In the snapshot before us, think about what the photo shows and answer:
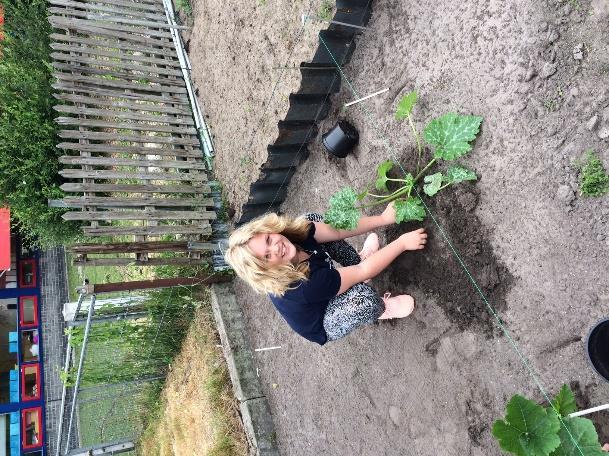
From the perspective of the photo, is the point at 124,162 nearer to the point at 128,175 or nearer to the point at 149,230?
the point at 128,175

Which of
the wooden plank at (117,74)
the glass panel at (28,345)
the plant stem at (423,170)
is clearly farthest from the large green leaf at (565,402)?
the glass panel at (28,345)

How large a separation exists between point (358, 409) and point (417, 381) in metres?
0.75

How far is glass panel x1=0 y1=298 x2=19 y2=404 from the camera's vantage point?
35.9 feet

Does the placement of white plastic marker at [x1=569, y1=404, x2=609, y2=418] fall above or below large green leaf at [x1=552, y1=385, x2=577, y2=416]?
below

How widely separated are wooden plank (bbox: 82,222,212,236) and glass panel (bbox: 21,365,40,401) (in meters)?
7.42

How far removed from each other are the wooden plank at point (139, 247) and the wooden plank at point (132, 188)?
557mm

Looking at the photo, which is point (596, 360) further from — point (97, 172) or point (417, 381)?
point (97, 172)

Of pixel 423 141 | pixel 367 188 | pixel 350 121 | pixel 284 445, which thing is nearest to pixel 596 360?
pixel 423 141

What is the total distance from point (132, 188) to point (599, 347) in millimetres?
4175

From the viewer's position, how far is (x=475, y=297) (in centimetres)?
282

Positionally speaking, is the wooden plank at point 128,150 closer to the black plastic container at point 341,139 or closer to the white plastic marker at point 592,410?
the black plastic container at point 341,139

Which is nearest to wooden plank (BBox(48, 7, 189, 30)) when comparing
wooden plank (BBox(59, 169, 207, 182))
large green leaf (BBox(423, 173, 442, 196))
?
wooden plank (BBox(59, 169, 207, 182))

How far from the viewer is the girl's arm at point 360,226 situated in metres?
3.17

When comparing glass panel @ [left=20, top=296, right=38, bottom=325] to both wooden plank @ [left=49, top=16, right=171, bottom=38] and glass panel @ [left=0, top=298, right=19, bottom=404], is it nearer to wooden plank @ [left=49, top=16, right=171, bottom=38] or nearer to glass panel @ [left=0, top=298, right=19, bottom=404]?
glass panel @ [left=0, top=298, right=19, bottom=404]
